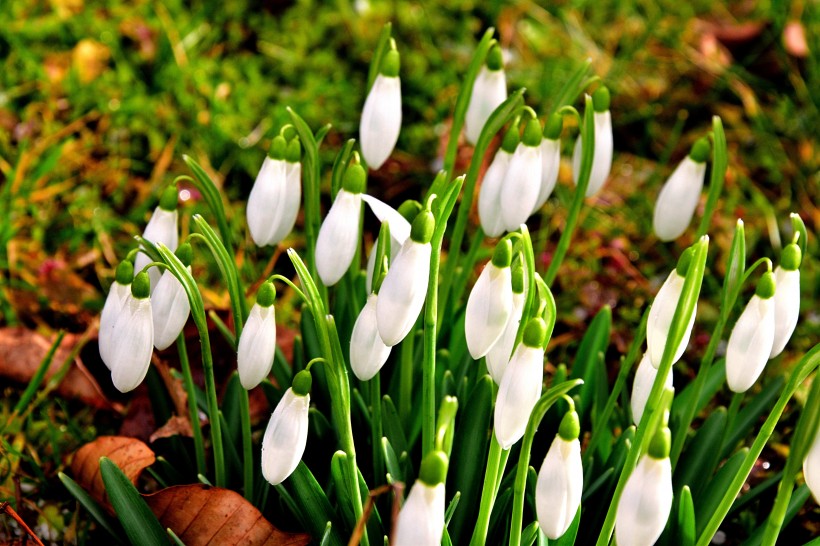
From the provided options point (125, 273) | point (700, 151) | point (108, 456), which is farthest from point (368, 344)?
point (700, 151)

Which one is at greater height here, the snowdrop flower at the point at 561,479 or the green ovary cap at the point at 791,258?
the green ovary cap at the point at 791,258

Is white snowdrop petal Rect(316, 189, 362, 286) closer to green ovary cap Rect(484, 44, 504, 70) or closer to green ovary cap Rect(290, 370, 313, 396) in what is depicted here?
green ovary cap Rect(290, 370, 313, 396)

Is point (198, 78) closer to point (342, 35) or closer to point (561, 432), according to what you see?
point (342, 35)

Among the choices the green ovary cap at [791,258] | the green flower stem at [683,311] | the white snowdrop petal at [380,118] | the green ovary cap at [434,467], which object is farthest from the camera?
the white snowdrop petal at [380,118]

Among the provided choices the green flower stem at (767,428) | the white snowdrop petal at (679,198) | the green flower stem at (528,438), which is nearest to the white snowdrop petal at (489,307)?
the green flower stem at (528,438)

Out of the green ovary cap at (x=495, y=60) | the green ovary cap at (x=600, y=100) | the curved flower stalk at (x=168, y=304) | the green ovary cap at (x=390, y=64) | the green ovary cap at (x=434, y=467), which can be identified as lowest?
the curved flower stalk at (x=168, y=304)

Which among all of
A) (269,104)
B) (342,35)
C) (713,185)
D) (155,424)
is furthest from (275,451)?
(342,35)

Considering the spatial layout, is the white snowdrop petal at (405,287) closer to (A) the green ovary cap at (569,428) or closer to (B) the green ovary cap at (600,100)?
(A) the green ovary cap at (569,428)
